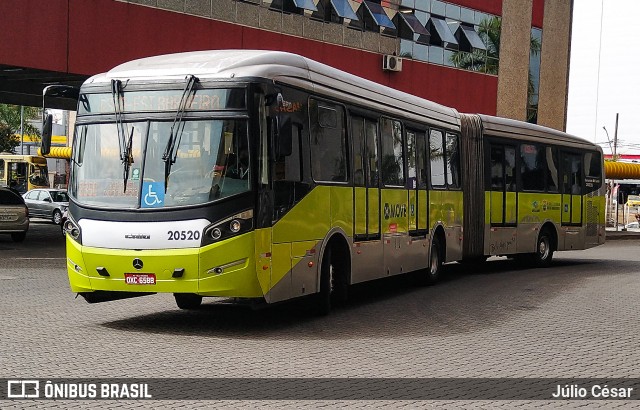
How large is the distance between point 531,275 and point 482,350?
40.4ft

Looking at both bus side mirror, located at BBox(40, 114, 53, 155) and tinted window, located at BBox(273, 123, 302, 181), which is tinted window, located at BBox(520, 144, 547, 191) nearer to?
tinted window, located at BBox(273, 123, 302, 181)

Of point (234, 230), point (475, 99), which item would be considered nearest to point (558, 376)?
point (234, 230)

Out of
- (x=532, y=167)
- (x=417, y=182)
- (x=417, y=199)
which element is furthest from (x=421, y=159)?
(x=532, y=167)

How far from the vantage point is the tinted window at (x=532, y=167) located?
82.0 feet

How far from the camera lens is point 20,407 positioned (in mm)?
7727

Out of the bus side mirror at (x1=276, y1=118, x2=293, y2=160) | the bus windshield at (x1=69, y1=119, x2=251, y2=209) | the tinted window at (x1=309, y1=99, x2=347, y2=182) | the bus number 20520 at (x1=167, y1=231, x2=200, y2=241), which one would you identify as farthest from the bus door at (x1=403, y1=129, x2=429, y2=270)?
the bus number 20520 at (x1=167, y1=231, x2=200, y2=241)

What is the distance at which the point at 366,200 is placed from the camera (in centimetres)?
1543

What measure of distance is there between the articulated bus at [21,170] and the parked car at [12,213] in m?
33.0

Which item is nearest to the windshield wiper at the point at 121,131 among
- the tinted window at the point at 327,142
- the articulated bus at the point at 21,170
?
the tinted window at the point at 327,142

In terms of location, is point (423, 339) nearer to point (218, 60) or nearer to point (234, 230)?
point (234, 230)

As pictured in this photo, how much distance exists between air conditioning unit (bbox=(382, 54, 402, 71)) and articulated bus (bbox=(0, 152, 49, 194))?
32.0 m

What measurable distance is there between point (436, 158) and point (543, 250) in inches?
290

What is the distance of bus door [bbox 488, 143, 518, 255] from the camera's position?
23.5 m

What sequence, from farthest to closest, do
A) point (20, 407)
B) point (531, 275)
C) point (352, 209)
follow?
1. point (531, 275)
2. point (352, 209)
3. point (20, 407)
